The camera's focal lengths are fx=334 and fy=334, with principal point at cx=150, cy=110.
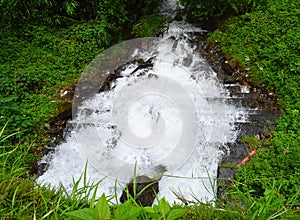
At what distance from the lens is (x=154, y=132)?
435 centimetres

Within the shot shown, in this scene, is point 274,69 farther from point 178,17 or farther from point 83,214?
point 83,214

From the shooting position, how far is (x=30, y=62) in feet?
16.5

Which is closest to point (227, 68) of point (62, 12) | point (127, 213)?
point (62, 12)

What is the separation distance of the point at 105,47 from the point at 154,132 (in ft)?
6.01

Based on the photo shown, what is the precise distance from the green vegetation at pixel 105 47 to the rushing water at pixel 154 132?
0.27 metres

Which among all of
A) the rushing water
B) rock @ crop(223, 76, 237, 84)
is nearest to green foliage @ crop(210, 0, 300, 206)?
rock @ crop(223, 76, 237, 84)

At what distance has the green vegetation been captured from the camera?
3.82 meters

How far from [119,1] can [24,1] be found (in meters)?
1.47

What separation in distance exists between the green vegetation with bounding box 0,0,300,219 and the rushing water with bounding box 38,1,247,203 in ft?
0.90

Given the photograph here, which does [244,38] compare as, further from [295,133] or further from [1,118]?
[1,118]

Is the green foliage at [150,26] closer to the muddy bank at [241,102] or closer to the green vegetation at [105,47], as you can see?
the green vegetation at [105,47]

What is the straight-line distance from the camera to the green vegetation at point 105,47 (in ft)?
12.5

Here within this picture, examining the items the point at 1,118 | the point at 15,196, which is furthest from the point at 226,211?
the point at 1,118

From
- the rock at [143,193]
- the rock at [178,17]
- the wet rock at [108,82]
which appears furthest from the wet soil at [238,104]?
the rock at [178,17]
